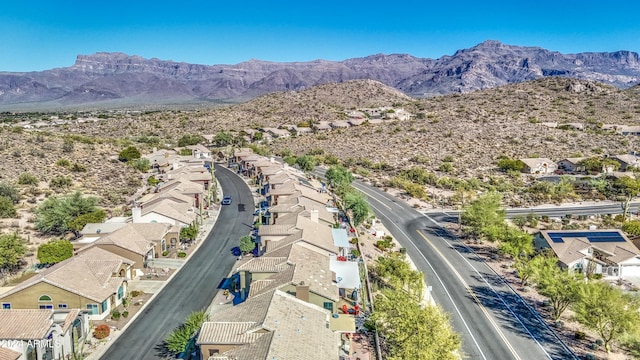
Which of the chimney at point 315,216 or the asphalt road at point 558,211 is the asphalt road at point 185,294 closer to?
the chimney at point 315,216

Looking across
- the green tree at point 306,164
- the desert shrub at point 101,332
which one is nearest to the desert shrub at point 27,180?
the desert shrub at point 101,332

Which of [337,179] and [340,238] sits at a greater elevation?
[337,179]

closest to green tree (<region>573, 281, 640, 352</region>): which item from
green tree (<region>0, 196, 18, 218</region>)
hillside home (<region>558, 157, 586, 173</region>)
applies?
green tree (<region>0, 196, 18, 218</region>)

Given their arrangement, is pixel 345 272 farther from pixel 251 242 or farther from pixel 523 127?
pixel 523 127

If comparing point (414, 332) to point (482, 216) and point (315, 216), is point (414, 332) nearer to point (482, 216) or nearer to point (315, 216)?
point (315, 216)

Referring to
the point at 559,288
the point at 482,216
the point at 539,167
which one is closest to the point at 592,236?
the point at 482,216

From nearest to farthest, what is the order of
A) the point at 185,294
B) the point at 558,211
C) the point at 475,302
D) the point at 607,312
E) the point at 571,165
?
the point at 607,312 < the point at 185,294 < the point at 475,302 < the point at 558,211 < the point at 571,165
